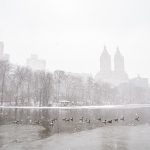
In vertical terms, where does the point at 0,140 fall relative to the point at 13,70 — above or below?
below

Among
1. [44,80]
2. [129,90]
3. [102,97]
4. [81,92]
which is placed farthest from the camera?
[129,90]

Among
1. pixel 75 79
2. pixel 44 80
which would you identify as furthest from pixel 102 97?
pixel 44 80

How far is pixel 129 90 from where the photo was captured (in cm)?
16488

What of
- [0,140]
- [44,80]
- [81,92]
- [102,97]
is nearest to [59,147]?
[0,140]

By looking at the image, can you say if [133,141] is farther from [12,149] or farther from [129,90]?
[129,90]

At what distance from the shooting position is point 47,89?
85625mm

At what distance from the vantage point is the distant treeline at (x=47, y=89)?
84500 mm

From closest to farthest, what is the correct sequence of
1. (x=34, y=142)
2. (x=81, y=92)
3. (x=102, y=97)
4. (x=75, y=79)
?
(x=34, y=142), (x=75, y=79), (x=81, y=92), (x=102, y=97)

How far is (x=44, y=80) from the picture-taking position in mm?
86750

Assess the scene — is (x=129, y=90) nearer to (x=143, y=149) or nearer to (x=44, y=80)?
(x=44, y=80)

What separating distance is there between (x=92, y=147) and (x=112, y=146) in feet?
4.31

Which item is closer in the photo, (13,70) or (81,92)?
(13,70)

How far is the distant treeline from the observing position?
84.5m

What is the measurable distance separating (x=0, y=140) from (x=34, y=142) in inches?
105
